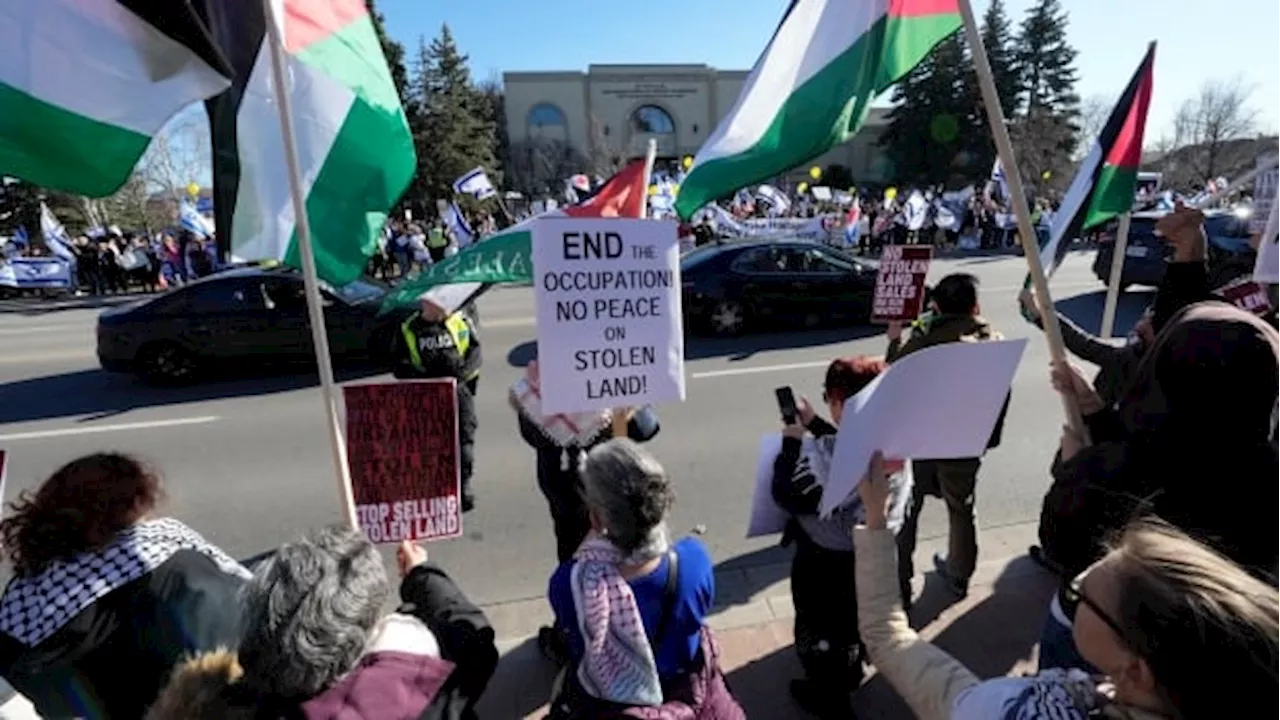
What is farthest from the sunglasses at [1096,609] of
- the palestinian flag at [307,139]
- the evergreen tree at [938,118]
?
the evergreen tree at [938,118]

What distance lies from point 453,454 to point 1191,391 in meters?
2.21

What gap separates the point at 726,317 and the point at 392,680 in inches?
391

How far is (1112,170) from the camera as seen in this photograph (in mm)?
3199

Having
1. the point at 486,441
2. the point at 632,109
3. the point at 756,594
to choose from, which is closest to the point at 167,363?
the point at 486,441

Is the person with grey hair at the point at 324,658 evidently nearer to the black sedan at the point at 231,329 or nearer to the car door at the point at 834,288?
the black sedan at the point at 231,329

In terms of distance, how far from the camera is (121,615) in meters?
1.87

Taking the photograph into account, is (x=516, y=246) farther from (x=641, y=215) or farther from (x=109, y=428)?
(x=109, y=428)

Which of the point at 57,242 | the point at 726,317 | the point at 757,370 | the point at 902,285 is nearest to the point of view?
the point at 902,285

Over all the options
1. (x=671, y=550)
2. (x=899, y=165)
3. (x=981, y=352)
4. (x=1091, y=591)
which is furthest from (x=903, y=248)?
(x=899, y=165)

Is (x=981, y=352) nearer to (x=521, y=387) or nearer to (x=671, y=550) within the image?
(x=671, y=550)

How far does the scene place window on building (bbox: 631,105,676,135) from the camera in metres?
65.9

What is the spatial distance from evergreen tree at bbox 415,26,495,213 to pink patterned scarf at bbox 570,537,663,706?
112 ft

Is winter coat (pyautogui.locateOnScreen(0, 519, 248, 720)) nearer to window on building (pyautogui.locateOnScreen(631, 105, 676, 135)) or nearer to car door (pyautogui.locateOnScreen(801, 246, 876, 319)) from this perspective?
car door (pyautogui.locateOnScreen(801, 246, 876, 319))

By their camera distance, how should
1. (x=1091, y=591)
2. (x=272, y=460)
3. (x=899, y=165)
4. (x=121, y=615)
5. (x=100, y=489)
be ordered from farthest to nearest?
(x=899, y=165), (x=272, y=460), (x=100, y=489), (x=121, y=615), (x=1091, y=591)
